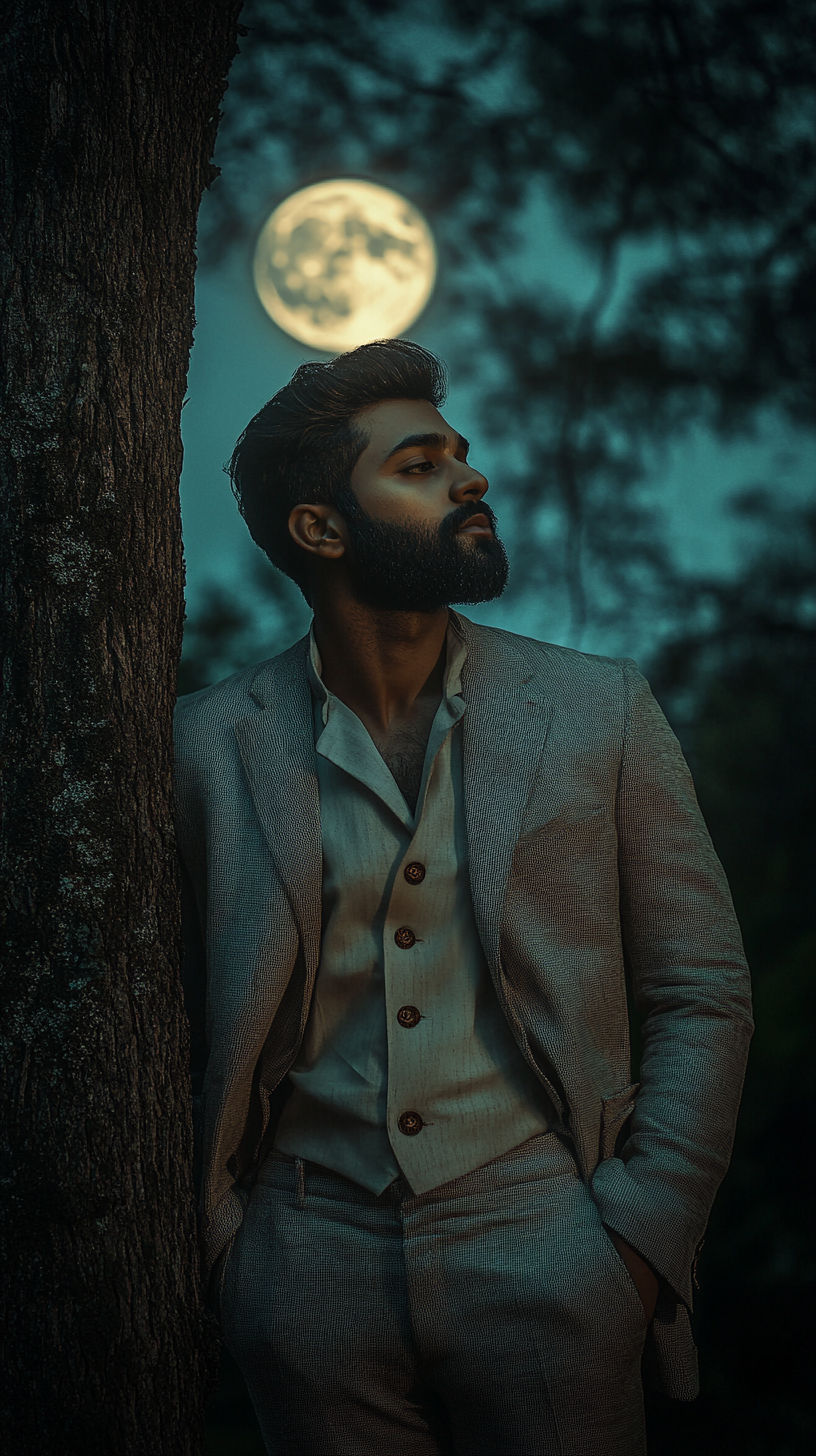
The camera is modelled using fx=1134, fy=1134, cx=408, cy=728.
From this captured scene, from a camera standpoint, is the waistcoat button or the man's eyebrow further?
the man's eyebrow

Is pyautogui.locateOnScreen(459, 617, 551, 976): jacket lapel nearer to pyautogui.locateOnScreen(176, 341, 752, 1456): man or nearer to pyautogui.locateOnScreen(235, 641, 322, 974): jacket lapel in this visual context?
pyautogui.locateOnScreen(176, 341, 752, 1456): man

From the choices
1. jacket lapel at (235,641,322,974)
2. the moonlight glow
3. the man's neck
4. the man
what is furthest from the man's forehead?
the moonlight glow

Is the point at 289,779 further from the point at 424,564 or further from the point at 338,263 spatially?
the point at 338,263

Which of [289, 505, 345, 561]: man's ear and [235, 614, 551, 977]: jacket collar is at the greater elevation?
[289, 505, 345, 561]: man's ear

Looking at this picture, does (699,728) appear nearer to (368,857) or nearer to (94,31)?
(368,857)

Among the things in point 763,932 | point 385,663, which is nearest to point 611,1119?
point 385,663

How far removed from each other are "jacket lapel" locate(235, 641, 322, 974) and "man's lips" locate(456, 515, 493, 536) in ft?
1.30

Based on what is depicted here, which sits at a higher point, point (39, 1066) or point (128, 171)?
point (128, 171)

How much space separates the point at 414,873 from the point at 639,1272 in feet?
2.33

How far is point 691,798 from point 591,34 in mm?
3636

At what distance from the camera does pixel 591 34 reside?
→ 436 cm

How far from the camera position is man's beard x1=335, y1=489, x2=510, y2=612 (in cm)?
210

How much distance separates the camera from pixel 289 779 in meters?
2.02

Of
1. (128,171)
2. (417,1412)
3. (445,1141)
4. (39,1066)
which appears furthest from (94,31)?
(417,1412)
